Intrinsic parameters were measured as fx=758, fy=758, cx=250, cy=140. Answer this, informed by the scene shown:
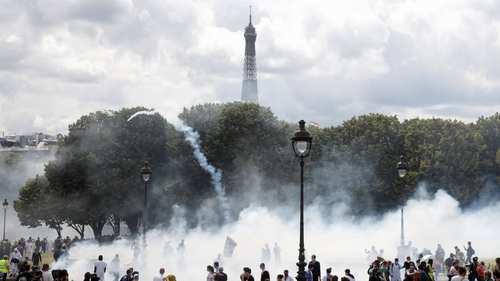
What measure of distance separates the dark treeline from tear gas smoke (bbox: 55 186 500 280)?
1.72 metres

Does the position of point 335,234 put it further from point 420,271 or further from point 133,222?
point 420,271

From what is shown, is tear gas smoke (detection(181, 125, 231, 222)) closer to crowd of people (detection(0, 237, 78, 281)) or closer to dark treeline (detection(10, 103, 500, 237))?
dark treeline (detection(10, 103, 500, 237))

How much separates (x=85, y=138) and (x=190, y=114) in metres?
11.3

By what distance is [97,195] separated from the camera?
75.9 meters

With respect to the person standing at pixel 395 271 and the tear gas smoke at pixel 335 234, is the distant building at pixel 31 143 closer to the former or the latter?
the tear gas smoke at pixel 335 234

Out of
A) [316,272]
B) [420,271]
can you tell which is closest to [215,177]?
[316,272]

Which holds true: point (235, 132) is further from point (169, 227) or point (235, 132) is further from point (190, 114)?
point (169, 227)

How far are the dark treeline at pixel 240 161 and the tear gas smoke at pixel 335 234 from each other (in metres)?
1.72

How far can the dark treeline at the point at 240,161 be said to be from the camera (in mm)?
72938

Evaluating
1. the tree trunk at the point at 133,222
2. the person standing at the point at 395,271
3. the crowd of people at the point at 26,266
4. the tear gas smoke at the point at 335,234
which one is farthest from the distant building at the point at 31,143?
the person standing at the point at 395,271

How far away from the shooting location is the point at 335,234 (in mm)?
70688

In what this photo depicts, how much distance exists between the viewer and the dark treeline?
239ft

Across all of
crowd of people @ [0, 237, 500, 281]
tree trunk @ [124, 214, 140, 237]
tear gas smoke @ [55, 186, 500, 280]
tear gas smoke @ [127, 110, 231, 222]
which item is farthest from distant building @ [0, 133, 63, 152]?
crowd of people @ [0, 237, 500, 281]

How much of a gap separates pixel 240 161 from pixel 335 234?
41.8ft
